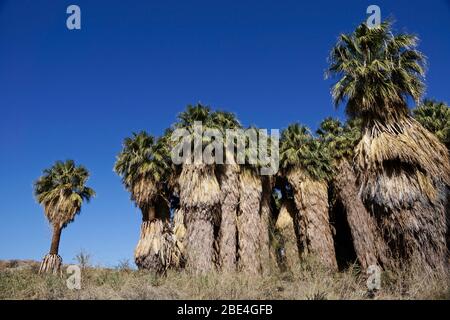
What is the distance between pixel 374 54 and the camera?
17.2 metres

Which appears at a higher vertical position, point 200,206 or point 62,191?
point 62,191

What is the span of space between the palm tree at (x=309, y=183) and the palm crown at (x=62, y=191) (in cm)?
1475

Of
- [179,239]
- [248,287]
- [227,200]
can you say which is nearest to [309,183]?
[227,200]

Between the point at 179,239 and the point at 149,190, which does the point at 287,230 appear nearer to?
the point at 179,239

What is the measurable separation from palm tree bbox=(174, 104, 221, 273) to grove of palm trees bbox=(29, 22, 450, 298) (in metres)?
0.06

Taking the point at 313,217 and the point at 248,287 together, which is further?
the point at 313,217

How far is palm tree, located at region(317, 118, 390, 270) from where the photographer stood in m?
24.9

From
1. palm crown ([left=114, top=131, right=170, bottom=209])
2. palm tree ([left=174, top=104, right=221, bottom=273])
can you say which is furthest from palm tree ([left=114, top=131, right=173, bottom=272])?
palm tree ([left=174, top=104, right=221, bottom=273])

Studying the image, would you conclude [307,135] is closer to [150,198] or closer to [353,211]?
[353,211]

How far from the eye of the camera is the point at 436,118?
92.3 ft

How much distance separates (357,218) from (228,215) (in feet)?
27.4

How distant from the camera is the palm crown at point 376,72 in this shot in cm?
1617

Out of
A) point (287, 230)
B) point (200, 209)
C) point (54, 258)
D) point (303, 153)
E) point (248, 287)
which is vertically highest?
point (303, 153)

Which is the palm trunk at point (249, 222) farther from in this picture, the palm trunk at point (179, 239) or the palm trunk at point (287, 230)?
the palm trunk at point (179, 239)
